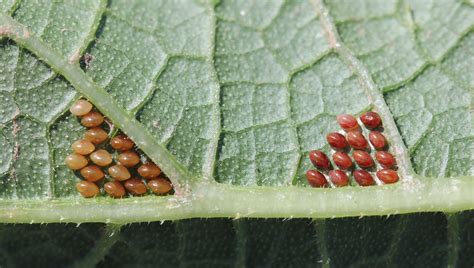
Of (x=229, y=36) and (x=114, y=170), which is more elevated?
(x=229, y=36)

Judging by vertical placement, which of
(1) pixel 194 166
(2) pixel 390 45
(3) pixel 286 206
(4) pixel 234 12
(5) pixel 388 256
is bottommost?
(5) pixel 388 256

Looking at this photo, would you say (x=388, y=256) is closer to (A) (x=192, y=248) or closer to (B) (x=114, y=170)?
(A) (x=192, y=248)

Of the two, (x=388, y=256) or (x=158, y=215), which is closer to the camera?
(x=158, y=215)

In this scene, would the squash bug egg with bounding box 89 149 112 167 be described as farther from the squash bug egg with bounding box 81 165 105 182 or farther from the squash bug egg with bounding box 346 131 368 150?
the squash bug egg with bounding box 346 131 368 150

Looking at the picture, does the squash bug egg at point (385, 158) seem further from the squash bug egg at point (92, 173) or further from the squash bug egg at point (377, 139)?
the squash bug egg at point (92, 173)

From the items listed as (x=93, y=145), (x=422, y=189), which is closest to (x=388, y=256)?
(x=422, y=189)

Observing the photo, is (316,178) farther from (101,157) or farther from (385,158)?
(101,157)
